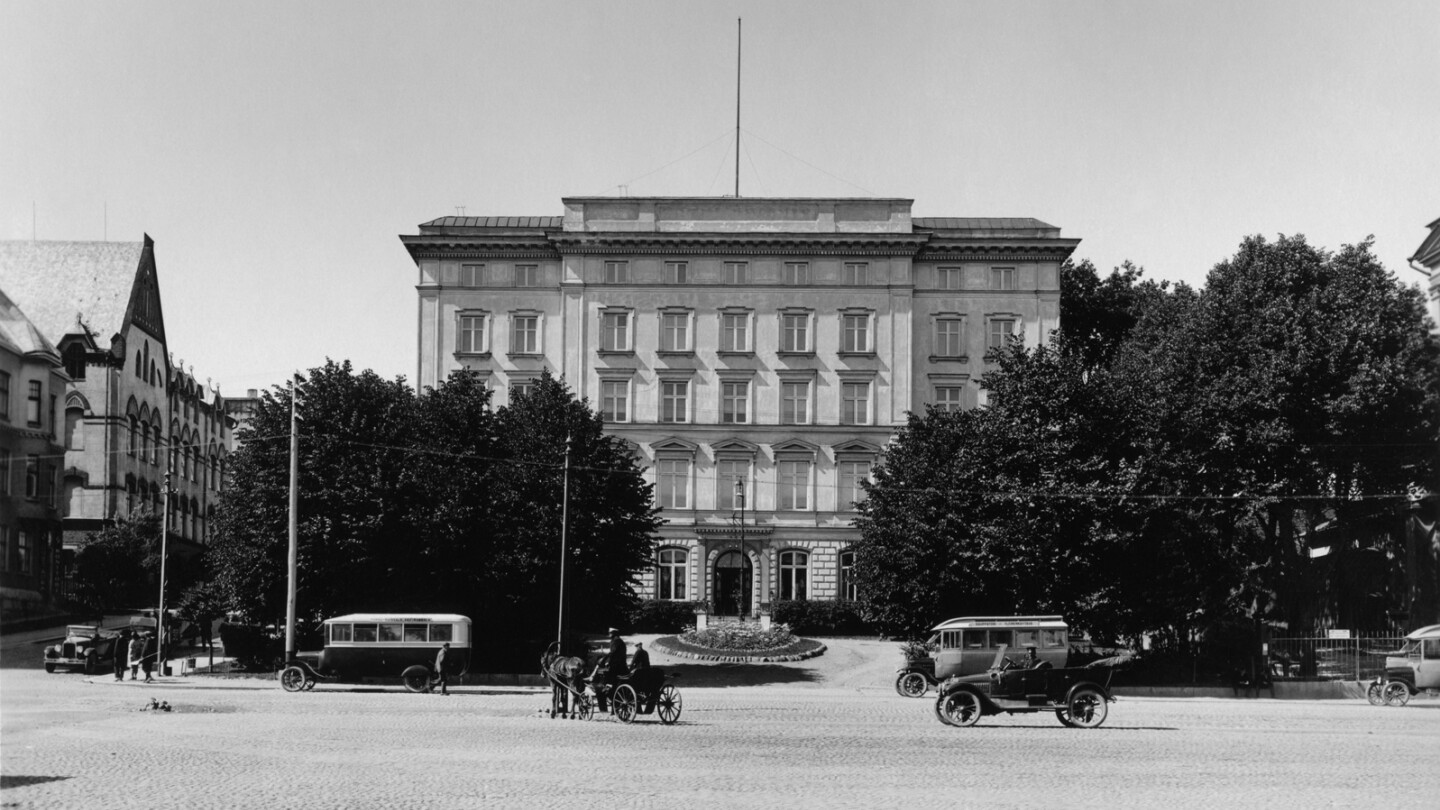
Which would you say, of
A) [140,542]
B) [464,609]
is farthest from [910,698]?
[140,542]

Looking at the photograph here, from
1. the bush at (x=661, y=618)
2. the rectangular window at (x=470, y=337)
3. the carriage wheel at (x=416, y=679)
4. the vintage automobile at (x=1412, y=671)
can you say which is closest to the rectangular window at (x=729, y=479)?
the bush at (x=661, y=618)

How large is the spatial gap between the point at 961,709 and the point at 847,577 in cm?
4944

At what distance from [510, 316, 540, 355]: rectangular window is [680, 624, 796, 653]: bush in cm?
2286

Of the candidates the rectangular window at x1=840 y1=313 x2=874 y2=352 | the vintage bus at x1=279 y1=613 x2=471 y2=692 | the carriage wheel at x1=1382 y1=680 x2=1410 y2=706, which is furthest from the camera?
the rectangular window at x1=840 y1=313 x2=874 y2=352

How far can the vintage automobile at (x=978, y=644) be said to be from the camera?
41406 millimetres

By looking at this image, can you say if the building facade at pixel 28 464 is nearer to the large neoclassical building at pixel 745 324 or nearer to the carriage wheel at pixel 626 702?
the carriage wheel at pixel 626 702

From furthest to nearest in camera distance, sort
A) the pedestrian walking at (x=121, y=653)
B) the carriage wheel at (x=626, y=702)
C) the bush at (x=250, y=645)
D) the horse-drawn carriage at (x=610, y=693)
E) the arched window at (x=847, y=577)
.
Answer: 1. the arched window at (x=847, y=577)
2. the bush at (x=250, y=645)
3. the pedestrian walking at (x=121, y=653)
4. the horse-drawn carriage at (x=610, y=693)
5. the carriage wheel at (x=626, y=702)

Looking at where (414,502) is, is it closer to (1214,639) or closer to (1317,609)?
(1214,639)

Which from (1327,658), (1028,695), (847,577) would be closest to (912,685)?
(1028,695)

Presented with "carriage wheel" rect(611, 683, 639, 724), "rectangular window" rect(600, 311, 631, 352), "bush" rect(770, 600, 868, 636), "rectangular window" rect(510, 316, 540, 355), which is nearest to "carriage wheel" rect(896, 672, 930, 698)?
"carriage wheel" rect(611, 683, 639, 724)

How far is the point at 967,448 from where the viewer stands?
5319cm

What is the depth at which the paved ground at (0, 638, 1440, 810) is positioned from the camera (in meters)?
18.5

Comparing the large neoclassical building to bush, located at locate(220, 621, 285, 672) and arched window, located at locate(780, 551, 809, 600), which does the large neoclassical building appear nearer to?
arched window, located at locate(780, 551, 809, 600)

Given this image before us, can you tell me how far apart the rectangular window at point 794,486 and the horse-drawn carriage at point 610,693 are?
158ft
